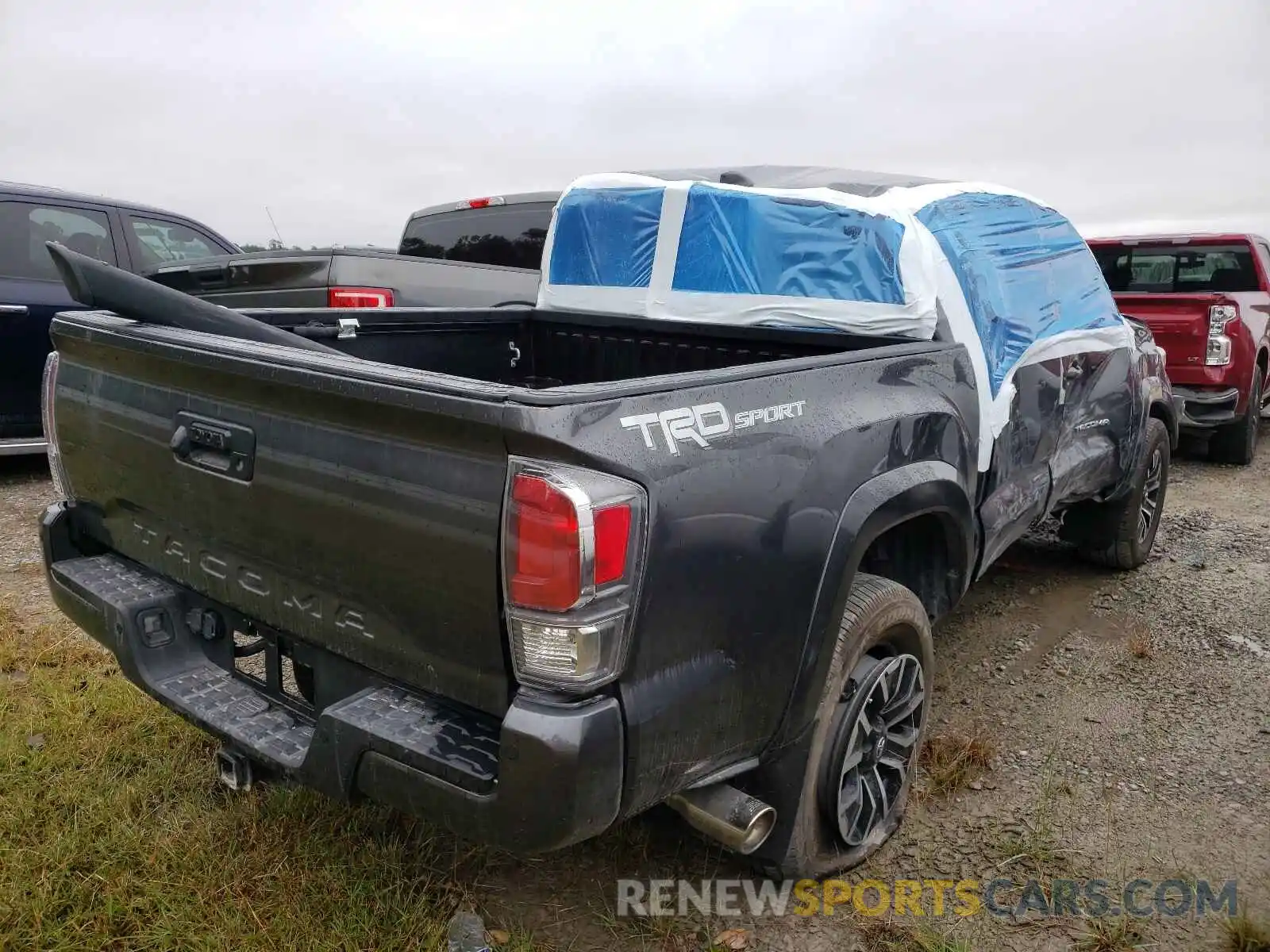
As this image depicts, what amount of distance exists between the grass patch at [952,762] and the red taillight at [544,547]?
1961 millimetres

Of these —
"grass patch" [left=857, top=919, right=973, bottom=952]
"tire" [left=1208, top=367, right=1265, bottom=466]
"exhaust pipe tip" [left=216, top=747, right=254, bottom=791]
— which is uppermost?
"exhaust pipe tip" [left=216, top=747, right=254, bottom=791]

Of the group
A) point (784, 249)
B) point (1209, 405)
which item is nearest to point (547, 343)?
point (784, 249)

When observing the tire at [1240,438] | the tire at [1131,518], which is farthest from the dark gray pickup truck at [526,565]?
the tire at [1240,438]

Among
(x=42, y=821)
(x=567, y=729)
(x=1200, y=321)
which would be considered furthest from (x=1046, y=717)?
(x=1200, y=321)

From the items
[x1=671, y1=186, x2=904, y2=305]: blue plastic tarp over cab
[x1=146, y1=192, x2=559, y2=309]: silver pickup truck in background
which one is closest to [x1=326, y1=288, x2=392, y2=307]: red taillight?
[x1=146, y1=192, x2=559, y2=309]: silver pickup truck in background

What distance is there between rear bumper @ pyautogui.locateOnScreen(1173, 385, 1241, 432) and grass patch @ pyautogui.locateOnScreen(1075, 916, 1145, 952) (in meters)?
6.11

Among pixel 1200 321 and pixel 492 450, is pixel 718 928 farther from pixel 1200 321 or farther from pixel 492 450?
pixel 1200 321

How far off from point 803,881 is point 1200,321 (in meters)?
6.78

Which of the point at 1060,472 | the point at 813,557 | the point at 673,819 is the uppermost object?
the point at 813,557

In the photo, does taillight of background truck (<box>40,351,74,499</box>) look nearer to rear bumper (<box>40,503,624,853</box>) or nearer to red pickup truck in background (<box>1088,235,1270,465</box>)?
rear bumper (<box>40,503,624,853</box>)

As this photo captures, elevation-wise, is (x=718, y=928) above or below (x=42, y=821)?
below

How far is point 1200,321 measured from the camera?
757cm

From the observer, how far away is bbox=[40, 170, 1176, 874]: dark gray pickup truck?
181 centimetres

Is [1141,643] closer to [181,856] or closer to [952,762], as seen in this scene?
[952,762]
